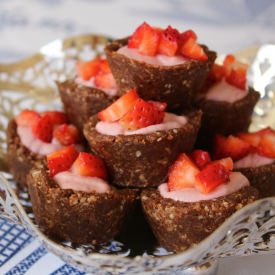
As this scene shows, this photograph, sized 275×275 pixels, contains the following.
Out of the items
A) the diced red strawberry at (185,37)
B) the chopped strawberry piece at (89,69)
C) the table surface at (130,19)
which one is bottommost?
the table surface at (130,19)

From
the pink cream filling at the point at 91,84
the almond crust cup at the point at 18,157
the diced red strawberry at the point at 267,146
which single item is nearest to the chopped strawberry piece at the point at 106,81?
the pink cream filling at the point at 91,84

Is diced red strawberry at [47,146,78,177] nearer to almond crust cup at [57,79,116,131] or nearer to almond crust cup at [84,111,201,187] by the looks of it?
almond crust cup at [84,111,201,187]

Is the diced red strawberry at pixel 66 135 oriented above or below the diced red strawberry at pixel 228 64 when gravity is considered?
below

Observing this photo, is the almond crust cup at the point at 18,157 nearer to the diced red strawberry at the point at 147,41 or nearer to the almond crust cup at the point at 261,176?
the diced red strawberry at the point at 147,41

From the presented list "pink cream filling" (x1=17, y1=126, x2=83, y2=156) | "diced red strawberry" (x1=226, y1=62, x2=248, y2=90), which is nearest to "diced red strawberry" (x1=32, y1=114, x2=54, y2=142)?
"pink cream filling" (x1=17, y1=126, x2=83, y2=156)

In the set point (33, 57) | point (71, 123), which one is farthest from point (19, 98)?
point (71, 123)

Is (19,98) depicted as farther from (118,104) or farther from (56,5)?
(56,5)
